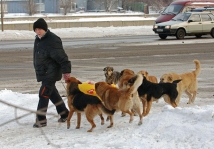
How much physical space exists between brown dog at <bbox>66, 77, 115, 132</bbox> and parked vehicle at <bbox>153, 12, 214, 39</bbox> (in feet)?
68.1

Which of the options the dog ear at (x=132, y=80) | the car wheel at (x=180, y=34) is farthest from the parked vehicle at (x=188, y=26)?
the dog ear at (x=132, y=80)

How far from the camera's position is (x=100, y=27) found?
128ft

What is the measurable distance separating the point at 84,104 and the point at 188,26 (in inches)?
859

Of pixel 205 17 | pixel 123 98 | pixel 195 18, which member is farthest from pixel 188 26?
pixel 123 98

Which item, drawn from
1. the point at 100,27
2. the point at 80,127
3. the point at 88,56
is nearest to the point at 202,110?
the point at 80,127

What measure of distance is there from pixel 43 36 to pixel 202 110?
8.97 feet

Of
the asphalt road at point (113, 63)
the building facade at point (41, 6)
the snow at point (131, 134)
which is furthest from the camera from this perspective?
the building facade at point (41, 6)

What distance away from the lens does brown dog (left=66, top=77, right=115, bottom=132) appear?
6844 millimetres

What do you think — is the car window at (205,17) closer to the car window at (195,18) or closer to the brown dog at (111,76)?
the car window at (195,18)

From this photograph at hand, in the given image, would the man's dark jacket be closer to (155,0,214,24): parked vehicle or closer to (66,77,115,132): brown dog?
(66,77,115,132): brown dog

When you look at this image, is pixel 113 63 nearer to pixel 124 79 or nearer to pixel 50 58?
pixel 124 79

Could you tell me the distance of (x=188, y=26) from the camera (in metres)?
27.9

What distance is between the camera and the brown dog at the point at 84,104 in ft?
22.5

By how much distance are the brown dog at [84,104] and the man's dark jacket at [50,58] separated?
11.6 inches
